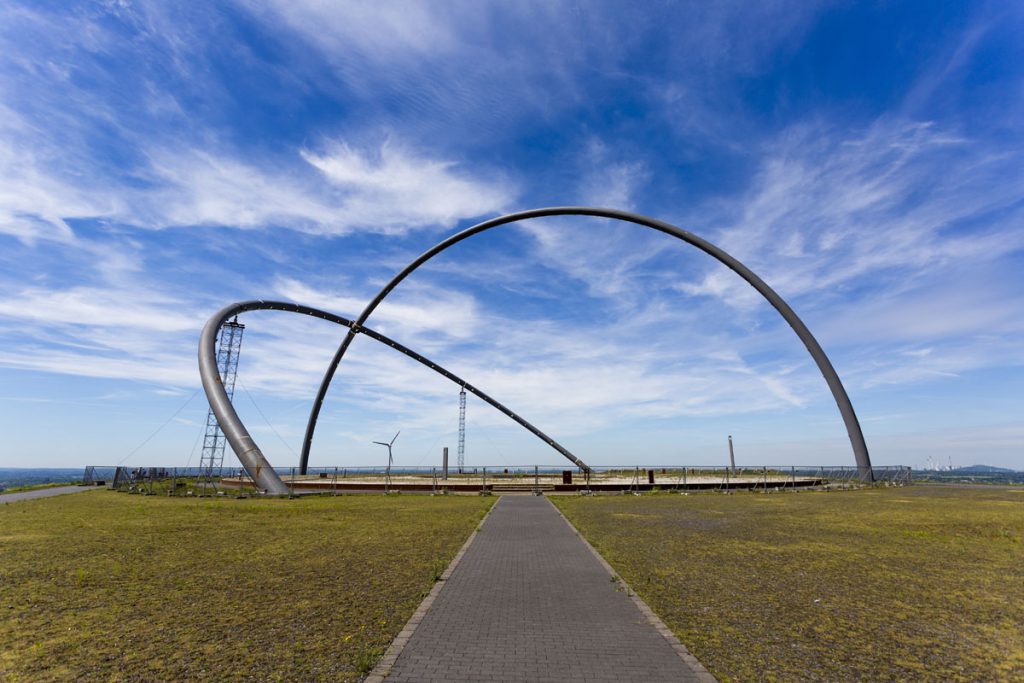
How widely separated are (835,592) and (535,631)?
223 inches

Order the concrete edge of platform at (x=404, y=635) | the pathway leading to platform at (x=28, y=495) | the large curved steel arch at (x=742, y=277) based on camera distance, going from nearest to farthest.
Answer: the concrete edge of platform at (x=404, y=635)
the pathway leading to platform at (x=28, y=495)
the large curved steel arch at (x=742, y=277)

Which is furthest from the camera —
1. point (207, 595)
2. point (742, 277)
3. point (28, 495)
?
point (742, 277)

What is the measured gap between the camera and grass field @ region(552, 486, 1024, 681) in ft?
19.9

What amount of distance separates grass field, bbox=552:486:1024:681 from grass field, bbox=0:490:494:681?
435 centimetres

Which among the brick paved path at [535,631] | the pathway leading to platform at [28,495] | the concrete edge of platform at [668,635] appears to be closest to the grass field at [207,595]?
the brick paved path at [535,631]

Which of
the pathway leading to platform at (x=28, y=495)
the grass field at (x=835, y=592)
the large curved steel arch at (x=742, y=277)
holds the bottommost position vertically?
the grass field at (x=835, y=592)

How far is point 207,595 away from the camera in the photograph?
8.55 m

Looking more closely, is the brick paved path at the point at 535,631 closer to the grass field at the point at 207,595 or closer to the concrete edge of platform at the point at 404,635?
the concrete edge of platform at the point at 404,635

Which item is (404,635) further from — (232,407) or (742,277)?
(742,277)

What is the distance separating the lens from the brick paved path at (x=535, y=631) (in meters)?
5.66

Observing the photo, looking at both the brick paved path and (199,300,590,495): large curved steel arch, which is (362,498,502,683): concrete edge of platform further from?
(199,300,590,495): large curved steel arch

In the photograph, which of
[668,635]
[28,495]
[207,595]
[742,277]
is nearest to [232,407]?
[28,495]

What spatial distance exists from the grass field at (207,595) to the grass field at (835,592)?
14.3ft

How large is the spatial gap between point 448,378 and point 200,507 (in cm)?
6193
